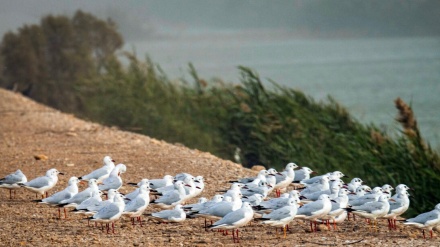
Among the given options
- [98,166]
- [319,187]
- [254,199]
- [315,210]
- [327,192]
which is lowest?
[315,210]

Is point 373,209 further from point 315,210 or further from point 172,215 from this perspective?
point 172,215

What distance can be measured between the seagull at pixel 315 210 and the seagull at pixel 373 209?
0.32 metres

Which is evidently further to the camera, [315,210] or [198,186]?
[198,186]

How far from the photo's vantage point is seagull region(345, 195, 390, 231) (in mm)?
10109

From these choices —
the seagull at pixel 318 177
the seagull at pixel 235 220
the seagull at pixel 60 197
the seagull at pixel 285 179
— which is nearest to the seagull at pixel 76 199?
the seagull at pixel 60 197

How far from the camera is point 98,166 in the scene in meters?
14.2

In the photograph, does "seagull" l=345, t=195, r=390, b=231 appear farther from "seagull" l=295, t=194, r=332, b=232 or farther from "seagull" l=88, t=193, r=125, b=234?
"seagull" l=88, t=193, r=125, b=234

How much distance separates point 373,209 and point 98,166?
5155 millimetres

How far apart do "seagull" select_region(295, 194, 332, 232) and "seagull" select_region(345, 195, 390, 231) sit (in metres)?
0.32

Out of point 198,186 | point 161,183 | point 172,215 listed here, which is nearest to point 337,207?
point 172,215

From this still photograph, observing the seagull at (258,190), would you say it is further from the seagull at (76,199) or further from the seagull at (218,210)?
the seagull at (76,199)

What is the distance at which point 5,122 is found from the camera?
2003cm

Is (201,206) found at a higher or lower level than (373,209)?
higher

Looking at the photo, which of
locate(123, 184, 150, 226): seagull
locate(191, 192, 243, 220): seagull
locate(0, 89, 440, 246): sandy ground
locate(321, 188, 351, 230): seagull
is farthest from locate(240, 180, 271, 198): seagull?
locate(123, 184, 150, 226): seagull
